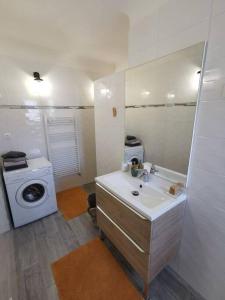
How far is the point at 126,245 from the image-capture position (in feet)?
4.30

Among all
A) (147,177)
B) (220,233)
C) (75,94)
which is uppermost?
(75,94)

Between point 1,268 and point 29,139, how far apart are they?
5.44ft

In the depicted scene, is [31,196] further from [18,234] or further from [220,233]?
[220,233]

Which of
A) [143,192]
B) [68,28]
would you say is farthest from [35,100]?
[143,192]

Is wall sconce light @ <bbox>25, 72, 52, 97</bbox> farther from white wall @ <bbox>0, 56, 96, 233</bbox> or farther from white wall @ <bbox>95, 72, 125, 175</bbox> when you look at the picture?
white wall @ <bbox>95, 72, 125, 175</bbox>

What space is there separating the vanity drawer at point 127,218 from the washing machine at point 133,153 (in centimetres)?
54

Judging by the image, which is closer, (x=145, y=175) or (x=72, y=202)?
(x=145, y=175)

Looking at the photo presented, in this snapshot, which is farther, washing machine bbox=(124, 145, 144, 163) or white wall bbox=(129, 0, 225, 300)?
washing machine bbox=(124, 145, 144, 163)

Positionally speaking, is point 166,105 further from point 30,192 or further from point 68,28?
point 30,192

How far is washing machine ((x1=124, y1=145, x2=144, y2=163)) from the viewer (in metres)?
1.75

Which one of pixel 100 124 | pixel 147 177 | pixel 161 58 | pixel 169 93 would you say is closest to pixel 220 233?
pixel 147 177

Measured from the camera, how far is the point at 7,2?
1.27 m

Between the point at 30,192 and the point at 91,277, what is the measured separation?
1357 millimetres

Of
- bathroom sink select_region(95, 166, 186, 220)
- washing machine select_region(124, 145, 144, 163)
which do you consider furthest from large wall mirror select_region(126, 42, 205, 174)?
bathroom sink select_region(95, 166, 186, 220)
